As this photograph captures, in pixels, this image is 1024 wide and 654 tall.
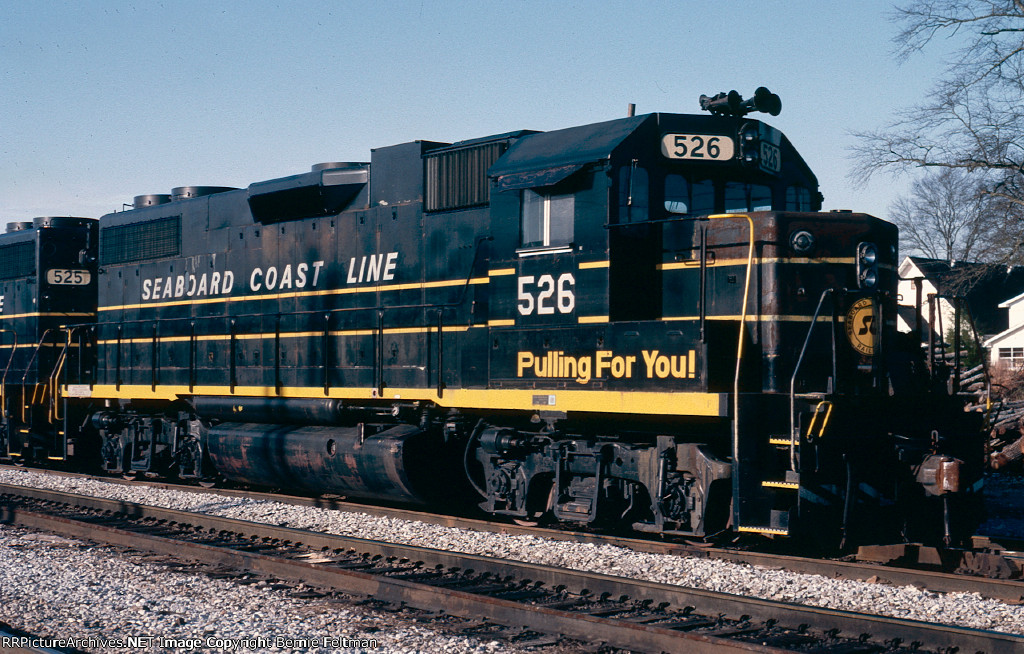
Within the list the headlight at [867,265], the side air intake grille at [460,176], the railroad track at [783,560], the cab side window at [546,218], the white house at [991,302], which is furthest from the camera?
the white house at [991,302]

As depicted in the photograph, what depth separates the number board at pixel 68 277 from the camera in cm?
1700

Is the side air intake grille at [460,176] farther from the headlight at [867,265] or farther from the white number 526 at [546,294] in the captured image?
the headlight at [867,265]

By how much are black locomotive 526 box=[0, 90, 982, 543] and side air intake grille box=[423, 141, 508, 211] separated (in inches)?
0.9

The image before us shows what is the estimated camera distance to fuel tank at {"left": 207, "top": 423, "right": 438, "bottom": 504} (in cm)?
1056

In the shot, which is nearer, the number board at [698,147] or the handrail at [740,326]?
the handrail at [740,326]

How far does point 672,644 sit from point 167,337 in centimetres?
1034

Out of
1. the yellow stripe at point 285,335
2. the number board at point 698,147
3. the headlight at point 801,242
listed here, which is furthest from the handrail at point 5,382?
the headlight at point 801,242

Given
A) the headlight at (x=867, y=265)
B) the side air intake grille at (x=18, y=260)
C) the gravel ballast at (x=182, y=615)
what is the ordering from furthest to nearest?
the side air intake grille at (x=18, y=260) < the headlight at (x=867, y=265) < the gravel ballast at (x=182, y=615)

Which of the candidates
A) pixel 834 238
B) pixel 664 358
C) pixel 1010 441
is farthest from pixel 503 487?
pixel 1010 441

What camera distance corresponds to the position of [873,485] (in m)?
8.01

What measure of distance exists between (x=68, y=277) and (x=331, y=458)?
8267 millimetres

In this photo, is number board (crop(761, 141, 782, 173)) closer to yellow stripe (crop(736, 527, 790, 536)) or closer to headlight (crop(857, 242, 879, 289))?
headlight (crop(857, 242, 879, 289))

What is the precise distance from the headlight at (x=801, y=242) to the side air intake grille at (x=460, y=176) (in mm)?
3091

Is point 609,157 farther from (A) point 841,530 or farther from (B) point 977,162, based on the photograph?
(B) point 977,162
